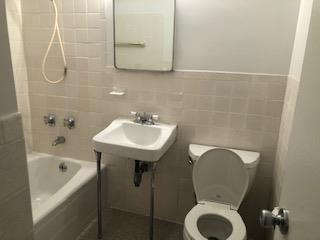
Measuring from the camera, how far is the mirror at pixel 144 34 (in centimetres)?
183

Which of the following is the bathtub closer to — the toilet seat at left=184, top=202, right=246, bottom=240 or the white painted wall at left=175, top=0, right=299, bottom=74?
the toilet seat at left=184, top=202, right=246, bottom=240

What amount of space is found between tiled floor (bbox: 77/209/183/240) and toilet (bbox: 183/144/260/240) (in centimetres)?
49

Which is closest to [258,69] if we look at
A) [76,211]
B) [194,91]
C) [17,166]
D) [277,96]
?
[277,96]

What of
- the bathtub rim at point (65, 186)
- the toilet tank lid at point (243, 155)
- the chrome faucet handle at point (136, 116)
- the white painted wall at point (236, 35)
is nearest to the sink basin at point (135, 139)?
the chrome faucet handle at point (136, 116)

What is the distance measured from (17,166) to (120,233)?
1.38 metres

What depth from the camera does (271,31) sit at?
1672mm

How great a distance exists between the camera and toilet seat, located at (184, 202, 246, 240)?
57.6 inches

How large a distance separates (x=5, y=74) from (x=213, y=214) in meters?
1.40

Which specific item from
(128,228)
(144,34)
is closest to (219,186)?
(128,228)

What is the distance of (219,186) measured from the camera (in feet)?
5.81

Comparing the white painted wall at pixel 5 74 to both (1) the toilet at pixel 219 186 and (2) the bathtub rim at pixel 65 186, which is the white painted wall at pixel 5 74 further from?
(1) the toilet at pixel 219 186

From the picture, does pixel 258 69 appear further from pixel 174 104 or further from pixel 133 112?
pixel 133 112

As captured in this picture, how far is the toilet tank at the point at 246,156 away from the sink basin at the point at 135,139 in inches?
7.0

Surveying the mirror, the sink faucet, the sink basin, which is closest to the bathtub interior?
the sink basin
